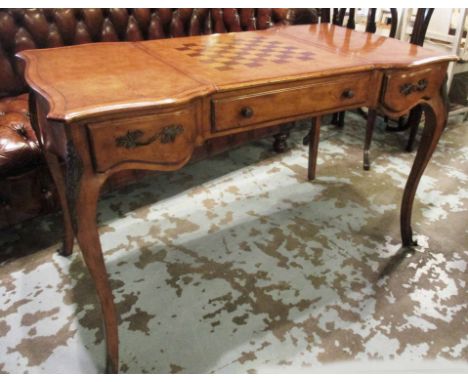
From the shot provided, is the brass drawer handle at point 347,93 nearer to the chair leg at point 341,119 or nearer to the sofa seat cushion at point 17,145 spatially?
the sofa seat cushion at point 17,145

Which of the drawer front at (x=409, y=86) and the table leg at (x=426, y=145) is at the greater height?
the drawer front at (x=409, y=86)

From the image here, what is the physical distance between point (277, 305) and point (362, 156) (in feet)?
4.51

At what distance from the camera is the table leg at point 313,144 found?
201 centimetres

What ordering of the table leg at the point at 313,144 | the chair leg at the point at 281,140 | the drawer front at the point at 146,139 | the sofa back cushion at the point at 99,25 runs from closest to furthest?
the drawer front at the point at 146,139 < the sofa back cushion at the point at 99,25 < the table leg at the point at 313,144 < the chair leg at the point at 281,140

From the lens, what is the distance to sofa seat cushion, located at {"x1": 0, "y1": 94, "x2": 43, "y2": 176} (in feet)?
4.50

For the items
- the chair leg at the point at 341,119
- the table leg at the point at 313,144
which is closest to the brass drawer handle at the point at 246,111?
the table leg at the point at 313,144

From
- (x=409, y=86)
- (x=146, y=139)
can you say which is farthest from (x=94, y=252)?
(x=409, y=86)

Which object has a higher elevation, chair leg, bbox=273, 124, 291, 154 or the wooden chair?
the wooden chair

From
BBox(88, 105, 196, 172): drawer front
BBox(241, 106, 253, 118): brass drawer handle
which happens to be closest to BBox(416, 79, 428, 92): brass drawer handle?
BBox(241, 106, 253, 118): brass drawer handle

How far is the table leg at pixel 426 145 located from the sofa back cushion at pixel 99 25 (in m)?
1.30

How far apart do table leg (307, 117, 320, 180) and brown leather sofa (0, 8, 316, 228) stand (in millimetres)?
356

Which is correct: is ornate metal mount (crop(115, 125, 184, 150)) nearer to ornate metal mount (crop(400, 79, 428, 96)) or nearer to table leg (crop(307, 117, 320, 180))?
ornate metal mount (crop(400, 79, 428, 96))

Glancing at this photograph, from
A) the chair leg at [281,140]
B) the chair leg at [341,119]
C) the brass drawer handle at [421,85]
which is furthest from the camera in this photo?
the chair leg at [341,119]

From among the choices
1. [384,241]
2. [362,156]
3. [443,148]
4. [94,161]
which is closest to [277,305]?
[384,241]
